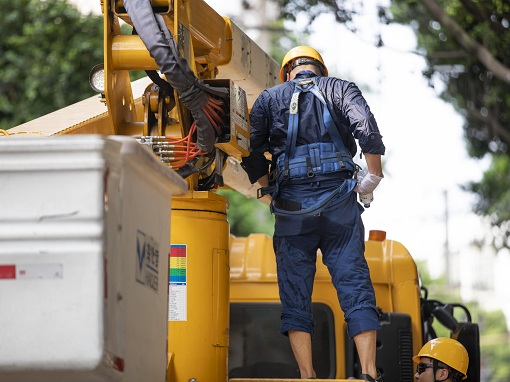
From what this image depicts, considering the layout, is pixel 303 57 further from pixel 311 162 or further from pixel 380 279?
pixel 380 279

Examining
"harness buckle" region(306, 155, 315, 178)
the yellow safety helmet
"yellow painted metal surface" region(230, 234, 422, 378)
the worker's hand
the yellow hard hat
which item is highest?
the yellow safety helmet

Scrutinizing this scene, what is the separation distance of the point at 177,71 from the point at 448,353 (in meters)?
2.61

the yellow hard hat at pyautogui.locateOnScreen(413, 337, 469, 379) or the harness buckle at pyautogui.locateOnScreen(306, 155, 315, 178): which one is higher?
the harness buckle at pyautogui.locateOnScreen(306, 155, 315, 178)

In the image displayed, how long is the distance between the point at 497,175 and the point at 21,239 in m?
17.6

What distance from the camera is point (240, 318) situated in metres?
7.32

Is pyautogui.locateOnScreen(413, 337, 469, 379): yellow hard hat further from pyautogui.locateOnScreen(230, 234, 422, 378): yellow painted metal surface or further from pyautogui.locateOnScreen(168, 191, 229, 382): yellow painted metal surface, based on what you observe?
pyautogui.locateOnScreen(168, 191, 229, 382): yellow painted metal surface

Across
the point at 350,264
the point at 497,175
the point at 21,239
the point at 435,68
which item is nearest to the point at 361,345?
the point at 350,264

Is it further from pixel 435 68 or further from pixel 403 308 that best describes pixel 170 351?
pixel 435 68

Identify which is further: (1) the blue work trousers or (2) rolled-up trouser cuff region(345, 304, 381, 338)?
(1) the blue work trousers

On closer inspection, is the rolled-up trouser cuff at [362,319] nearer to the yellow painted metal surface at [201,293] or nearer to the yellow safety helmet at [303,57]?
the yellow painted metal surface at [201,293]

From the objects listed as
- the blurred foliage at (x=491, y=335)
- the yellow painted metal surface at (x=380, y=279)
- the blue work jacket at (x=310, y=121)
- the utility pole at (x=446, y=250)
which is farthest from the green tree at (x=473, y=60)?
the blurred foliage at (x=491, y=335)

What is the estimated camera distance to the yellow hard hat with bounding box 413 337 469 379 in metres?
6.79

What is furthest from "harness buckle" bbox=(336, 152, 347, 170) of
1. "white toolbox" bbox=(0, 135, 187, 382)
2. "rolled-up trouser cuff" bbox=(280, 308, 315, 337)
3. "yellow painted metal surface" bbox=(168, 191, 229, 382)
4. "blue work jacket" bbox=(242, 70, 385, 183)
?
"white toolbox" bbox=(0, 135, 187, 382)

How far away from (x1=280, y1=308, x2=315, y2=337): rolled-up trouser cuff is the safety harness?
0.54 meters
